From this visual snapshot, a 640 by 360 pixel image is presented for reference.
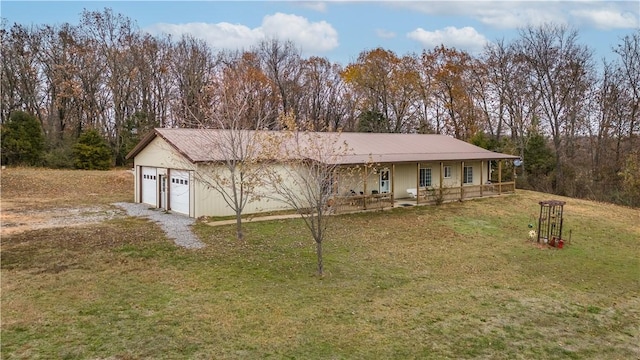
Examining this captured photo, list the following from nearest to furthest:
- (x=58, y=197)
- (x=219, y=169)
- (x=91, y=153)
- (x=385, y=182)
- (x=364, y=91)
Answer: (x=219, y=169), (x=58, y=197), (x=385, y=182), (x=91, y=153), (x=364, y=91)

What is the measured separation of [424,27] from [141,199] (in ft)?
87.4

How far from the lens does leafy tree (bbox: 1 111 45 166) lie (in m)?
28.7

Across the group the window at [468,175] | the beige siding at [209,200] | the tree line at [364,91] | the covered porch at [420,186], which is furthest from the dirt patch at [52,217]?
the window at [468,175]

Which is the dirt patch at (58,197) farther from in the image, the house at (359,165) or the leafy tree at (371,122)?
the leafy tree at (371,122)

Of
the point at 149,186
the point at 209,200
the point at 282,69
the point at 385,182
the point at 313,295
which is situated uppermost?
the point at 282,69

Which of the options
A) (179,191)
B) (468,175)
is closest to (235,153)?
(179,191)

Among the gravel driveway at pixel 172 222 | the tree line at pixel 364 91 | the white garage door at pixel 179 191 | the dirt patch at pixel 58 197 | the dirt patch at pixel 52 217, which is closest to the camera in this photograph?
the gravel driveway at pixel 172 222

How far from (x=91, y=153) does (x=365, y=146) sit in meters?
20.8

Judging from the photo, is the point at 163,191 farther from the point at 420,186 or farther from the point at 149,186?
the point at 420,186

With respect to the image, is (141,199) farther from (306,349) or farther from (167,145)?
(306,349)

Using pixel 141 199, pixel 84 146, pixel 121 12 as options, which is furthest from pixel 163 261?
pixel 121 12

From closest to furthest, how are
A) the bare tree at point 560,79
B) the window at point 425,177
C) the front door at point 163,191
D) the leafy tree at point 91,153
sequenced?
the front door at point 163,191, the window at point 425,177, the leafy tree at point 91,153, the bare tree at point 560,79

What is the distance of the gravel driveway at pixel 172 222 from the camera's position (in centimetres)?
1341

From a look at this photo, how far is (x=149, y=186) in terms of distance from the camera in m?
21.3
